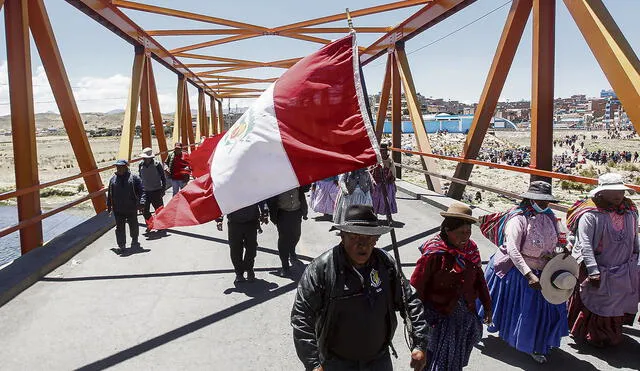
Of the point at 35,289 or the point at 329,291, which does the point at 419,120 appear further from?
the point at 329,291

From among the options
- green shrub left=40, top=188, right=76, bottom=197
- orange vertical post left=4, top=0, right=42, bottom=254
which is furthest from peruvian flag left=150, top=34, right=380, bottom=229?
green shrub left=40, top=188, right=76, bottom=197

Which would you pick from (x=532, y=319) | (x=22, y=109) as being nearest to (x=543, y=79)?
(x=532, y=319)

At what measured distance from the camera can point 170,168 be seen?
35.4ft

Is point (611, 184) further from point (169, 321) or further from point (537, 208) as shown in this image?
point (169, 321)

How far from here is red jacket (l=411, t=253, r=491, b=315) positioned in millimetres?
3115

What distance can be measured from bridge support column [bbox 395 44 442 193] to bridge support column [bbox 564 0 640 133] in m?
6.24

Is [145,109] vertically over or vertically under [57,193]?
over

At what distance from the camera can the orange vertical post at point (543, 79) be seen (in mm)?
7293

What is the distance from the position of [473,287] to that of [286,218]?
138 inches

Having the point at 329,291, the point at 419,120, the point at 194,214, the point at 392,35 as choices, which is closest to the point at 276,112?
the point at 194,214

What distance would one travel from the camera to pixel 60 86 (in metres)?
8.77

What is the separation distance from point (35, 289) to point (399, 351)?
433cm

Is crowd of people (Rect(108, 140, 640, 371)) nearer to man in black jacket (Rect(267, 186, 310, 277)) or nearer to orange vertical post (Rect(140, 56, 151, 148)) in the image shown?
man in black jacket (Rect(267, 186, 310, 277))

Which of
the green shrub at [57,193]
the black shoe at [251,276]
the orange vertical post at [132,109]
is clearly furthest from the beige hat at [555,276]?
the green shrub at [57,193]
